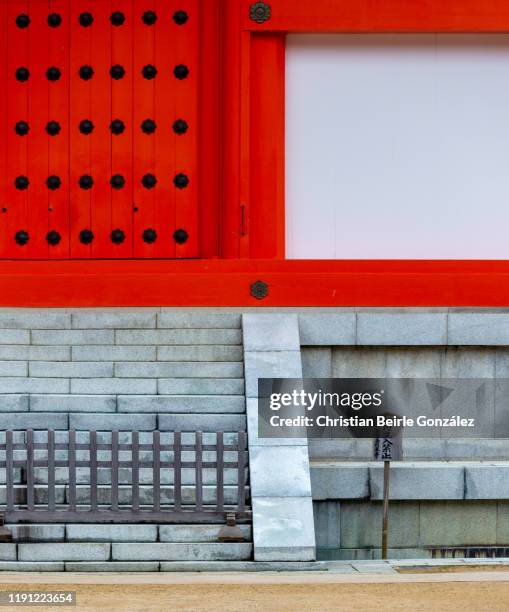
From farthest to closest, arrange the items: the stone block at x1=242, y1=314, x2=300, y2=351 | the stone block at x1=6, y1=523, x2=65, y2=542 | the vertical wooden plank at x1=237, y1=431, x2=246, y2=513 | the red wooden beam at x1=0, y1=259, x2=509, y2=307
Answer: the red wooden beam at x1=0, y1=259, x2=509, y2=307
the stone block at x1=242, y1=314, x2=300, y2=351
the vertical wooden plank at x1=237, y1=431, x2=246, y2=513
the stone block at x1=6, y1=523, x2=65, y2=542

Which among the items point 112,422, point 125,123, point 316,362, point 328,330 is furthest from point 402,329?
point 125,123

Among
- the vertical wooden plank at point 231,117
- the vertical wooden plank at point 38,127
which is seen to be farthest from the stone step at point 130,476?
the vertical wooden plank at point 38,127

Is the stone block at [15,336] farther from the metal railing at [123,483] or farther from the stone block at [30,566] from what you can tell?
the stone block at [30,566]

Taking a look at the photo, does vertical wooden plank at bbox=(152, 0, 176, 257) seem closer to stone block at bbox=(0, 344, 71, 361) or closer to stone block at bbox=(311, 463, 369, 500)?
stone block at bbox=(0, 344, 71, 361)

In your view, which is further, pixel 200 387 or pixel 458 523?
pixel 200 387

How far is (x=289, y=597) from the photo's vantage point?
6930 millimetres

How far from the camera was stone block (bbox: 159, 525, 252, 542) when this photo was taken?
800cm

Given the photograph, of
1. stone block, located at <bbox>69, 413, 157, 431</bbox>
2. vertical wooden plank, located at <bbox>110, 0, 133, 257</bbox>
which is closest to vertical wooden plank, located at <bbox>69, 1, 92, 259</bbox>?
vertical wooden plank, located at <bbox>110, 0, 133, 257</bbox>

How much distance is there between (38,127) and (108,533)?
17.4ft

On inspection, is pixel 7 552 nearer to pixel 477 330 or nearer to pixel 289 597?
pixel 289 597

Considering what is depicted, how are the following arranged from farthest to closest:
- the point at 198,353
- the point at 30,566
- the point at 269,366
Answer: the point at 198,353 < the point at 269,366 < the point at 30,566

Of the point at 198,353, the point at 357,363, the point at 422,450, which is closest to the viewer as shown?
the point at 422,450

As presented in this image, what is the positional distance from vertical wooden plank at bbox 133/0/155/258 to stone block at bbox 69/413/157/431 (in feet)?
9.38

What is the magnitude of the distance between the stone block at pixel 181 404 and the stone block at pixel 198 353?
661mm
